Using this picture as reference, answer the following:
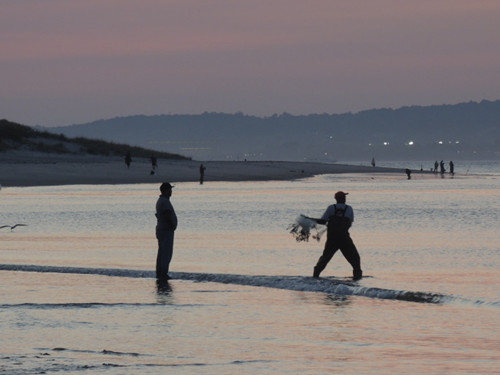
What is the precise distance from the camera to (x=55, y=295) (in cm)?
1823

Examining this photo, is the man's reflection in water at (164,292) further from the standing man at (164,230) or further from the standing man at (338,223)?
the standing man at (338,223)

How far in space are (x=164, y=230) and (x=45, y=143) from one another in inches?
3881

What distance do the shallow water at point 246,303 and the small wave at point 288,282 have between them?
0.08 feet

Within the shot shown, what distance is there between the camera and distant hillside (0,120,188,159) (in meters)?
113

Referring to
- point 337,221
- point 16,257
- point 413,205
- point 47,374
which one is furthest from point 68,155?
point 47,374

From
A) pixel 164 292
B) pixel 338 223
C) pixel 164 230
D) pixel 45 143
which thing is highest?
pixel 45 143

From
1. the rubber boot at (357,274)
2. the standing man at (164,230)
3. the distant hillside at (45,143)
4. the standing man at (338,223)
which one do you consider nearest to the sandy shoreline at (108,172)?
the distant hillside at (45,143)

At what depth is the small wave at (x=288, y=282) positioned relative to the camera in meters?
17.5

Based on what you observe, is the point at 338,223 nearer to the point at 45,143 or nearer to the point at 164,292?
the point at 164,292

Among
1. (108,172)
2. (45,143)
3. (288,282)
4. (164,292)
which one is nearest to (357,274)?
(288,282)

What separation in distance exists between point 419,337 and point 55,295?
22.0 feet

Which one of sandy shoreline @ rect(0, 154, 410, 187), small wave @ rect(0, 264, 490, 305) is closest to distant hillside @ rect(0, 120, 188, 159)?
sandy shoreline @ rect(0, 154, 410, 187)

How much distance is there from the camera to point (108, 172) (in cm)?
8944

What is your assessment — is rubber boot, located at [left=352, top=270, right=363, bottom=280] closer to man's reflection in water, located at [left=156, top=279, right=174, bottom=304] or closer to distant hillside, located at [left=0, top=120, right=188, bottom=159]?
man's reflection in water, located at [left=156, top=279, right=174, bottom=304]
